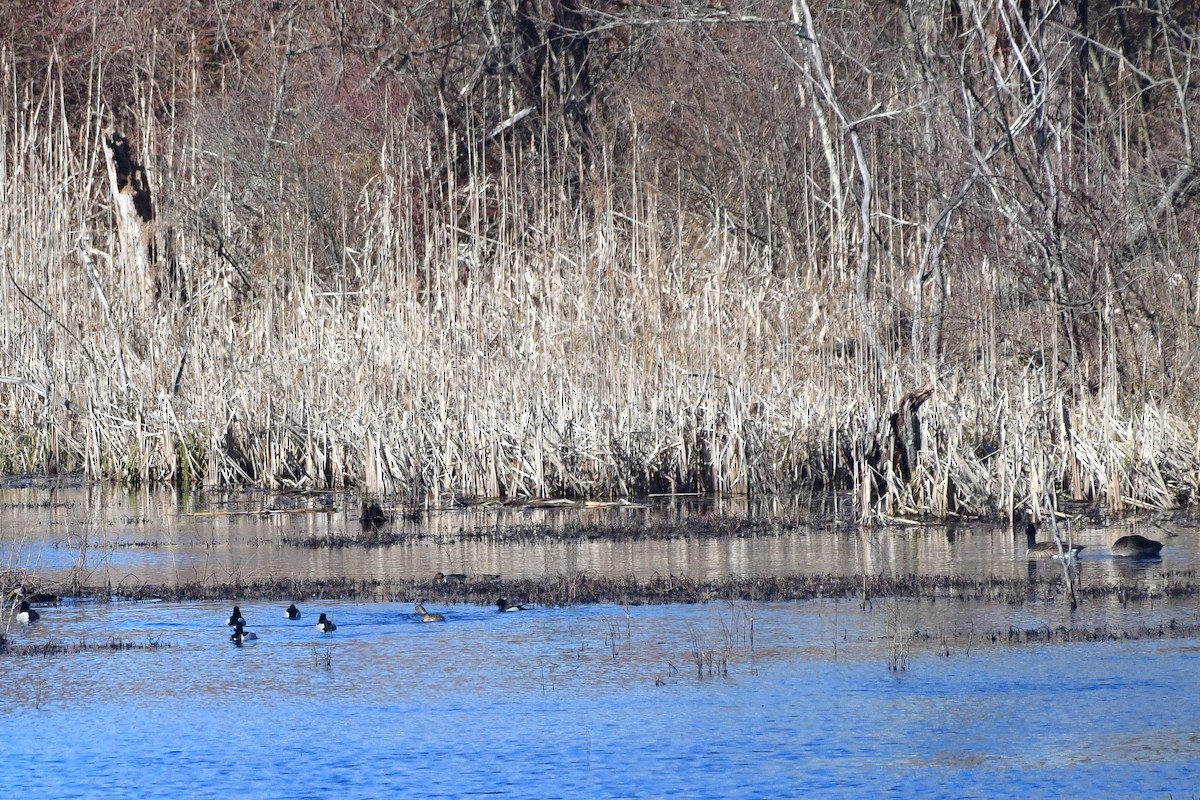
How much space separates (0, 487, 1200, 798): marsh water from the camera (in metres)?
5.97

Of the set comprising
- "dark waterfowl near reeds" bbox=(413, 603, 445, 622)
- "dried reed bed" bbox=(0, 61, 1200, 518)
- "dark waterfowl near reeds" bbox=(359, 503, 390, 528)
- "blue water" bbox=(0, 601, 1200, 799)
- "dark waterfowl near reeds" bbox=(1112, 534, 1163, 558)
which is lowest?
"blue water" bbox=(0, 601, 1200, 799)

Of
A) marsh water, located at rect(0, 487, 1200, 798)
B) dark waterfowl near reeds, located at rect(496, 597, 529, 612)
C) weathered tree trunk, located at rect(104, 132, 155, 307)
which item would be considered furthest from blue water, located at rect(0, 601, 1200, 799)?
weathered tree trunk, located at rect(104, 132, 155, 307)

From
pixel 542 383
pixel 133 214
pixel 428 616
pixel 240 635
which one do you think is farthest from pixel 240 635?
pixel 133 214

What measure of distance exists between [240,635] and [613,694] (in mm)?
2001

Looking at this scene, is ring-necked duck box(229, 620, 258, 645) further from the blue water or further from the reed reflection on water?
the reed reflection on water

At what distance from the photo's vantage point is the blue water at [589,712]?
233 inches

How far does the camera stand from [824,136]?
1834cm

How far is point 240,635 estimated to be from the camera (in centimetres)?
830

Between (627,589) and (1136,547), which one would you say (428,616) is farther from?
(1136,547)

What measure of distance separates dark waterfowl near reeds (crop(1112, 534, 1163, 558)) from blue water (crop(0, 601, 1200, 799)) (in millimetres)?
2100

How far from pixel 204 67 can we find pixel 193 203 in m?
9.42

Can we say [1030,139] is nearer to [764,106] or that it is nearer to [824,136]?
[824,136]

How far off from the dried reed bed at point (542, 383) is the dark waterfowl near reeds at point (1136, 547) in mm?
1035

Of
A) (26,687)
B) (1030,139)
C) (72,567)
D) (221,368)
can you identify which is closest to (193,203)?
(221,368)
